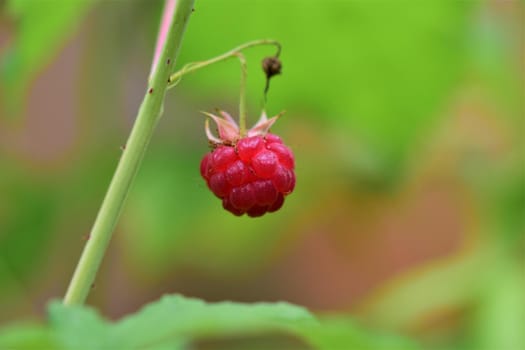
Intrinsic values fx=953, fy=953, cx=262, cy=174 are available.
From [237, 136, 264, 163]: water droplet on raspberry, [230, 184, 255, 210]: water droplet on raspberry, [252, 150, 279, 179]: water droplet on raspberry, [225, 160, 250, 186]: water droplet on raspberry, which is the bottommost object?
[230, 184, 255, 210]: water droplet on raspberry

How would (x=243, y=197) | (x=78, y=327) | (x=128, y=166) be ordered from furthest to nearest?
1. (x=243, y=197)
2. (x=128, y=166)
3. (x=78, y=327)

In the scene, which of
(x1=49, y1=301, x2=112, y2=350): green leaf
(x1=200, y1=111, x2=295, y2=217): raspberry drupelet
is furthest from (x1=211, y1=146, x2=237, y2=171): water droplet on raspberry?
(x1=49, y1=301, x2=112, y2=350): green leaf

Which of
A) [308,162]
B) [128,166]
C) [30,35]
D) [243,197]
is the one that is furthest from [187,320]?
[308,162]

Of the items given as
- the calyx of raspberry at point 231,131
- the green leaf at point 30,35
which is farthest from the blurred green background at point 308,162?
the calyx of raspberry at point 231,131

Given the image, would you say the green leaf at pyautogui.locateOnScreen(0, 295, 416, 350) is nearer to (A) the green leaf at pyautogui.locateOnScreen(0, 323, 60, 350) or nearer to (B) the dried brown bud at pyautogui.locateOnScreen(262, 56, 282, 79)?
(A) the green leaf at pyautogui.locateOnScreen(0, 323, 60, 350)

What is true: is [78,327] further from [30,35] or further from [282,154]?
[30,35]

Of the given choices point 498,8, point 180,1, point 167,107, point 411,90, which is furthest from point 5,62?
point 498,8

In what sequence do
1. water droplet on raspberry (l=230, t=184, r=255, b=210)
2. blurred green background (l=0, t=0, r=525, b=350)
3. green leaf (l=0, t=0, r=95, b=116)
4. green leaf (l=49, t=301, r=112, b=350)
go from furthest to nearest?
1. blurred green background (l=0, t=0, r=525, b=350)
2. green leaf (l=0, t=0, r=95, b=116)
3. water droplet on raspberry (l=230, t=184, r=255, b=210)
4. green leaf (l=49, t=301, r=112, b=350)
